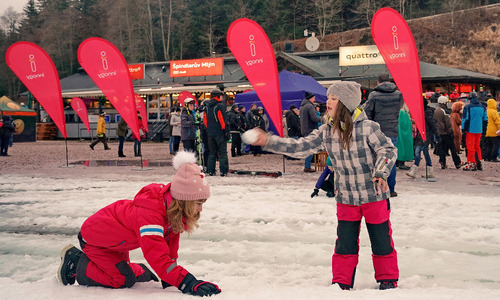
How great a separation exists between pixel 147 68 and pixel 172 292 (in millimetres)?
36554

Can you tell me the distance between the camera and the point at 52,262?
4.18 m

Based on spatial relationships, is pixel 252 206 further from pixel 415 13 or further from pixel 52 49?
pixel 52 49

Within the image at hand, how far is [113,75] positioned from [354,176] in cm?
941

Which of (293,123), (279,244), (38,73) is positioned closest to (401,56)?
(279,244)

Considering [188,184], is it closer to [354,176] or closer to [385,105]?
[354,176]

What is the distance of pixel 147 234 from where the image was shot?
9.05 feet

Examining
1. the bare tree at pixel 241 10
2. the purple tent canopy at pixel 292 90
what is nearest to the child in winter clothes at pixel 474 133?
the purple tent canopy at pixel 292 90

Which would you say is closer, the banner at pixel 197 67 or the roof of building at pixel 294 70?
the roof of building at pixel 294 70

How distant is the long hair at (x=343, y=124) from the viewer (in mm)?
3186

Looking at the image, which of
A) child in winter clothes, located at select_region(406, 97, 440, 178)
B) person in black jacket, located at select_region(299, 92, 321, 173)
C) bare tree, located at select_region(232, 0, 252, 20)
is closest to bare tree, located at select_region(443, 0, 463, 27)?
bare tree, located at select_region(232, 0, 252, 20)

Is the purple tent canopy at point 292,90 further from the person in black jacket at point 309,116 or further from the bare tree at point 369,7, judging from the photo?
the bare tree at point 369,7

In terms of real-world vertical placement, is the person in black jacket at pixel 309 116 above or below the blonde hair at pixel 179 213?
above

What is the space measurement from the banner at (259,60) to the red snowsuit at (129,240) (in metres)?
6.87

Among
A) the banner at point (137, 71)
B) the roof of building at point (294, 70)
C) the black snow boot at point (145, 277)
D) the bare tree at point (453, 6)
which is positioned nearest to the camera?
the black snow boot at point (145, 277)
